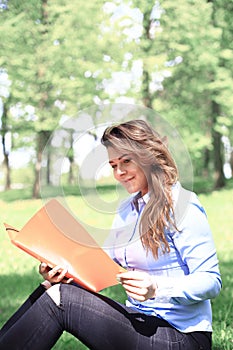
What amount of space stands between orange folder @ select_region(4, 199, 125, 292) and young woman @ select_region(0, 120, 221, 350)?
0.13ft

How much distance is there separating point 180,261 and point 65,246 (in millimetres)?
330

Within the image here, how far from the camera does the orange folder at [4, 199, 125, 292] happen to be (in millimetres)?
1724

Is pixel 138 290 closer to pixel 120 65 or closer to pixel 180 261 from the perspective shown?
pixel 180 261

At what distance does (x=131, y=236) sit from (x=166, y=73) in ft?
→ 41.0

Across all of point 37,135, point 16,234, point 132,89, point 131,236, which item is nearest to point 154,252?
point 131,236

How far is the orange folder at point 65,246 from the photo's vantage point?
5.65ft

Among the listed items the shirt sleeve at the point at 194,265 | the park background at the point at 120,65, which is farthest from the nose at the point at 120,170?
the park background at the point at 120,65

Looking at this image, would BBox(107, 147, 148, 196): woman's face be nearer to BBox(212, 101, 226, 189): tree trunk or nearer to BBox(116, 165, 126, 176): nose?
BBox(116, 165, 126, 176): nose

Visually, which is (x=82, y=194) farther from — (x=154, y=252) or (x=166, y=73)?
(x=166, y=73)

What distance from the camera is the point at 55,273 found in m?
1.79

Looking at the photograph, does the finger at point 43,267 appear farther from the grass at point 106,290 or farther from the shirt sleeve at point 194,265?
the shirt sleeve at point 194,265

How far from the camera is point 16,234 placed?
1.72m

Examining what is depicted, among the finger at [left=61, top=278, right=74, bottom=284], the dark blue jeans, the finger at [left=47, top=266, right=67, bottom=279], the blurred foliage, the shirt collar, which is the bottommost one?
the dark blue jeans

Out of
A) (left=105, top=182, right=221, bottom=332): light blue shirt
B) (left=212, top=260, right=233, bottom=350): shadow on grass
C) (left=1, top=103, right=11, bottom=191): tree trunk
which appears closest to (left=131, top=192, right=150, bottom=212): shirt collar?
(left=105, top=182, right=221, bottom=332): light blue shirt
